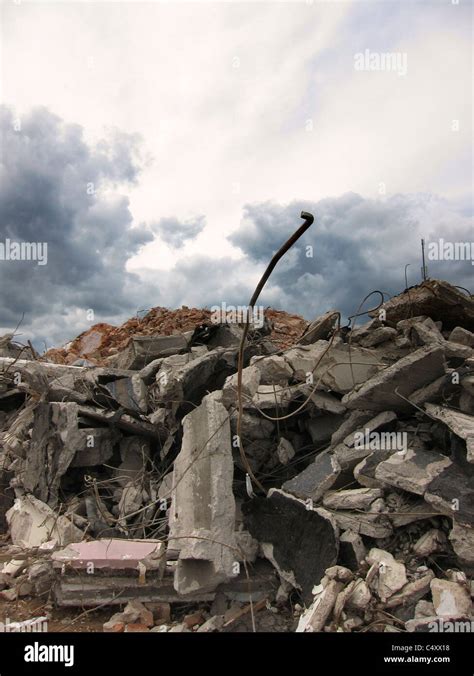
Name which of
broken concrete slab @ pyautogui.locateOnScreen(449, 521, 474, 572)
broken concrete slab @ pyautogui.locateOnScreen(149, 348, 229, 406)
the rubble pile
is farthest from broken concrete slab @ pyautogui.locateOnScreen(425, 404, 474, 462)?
broken concrete slab @ pyautogui.locateOnScreen(149, 348, 229, 406)

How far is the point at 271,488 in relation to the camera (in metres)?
4.93

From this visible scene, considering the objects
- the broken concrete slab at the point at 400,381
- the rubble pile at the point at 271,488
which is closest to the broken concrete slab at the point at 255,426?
the rubble pile at the point at 271,488

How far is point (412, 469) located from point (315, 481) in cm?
89

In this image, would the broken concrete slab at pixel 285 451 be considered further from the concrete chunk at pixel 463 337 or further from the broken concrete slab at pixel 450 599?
the concrete chunk at pixel 463 337

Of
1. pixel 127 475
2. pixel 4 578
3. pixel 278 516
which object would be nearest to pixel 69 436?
pixel 127 475

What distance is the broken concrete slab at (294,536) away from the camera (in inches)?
160

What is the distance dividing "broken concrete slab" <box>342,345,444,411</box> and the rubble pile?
0.02 metres

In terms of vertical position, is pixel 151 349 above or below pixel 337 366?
above

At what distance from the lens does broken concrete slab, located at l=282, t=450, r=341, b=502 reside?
456 centimetres

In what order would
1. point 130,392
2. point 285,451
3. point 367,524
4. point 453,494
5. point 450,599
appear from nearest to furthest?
point 450,599, point 453,494, point 367,524, point 285,451, point 130,392

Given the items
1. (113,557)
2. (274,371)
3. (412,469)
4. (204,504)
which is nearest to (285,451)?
(274,371)

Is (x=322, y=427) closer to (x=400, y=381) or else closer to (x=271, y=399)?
(x=271, y=399)

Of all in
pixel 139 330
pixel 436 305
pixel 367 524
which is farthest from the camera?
pixel 139 330
